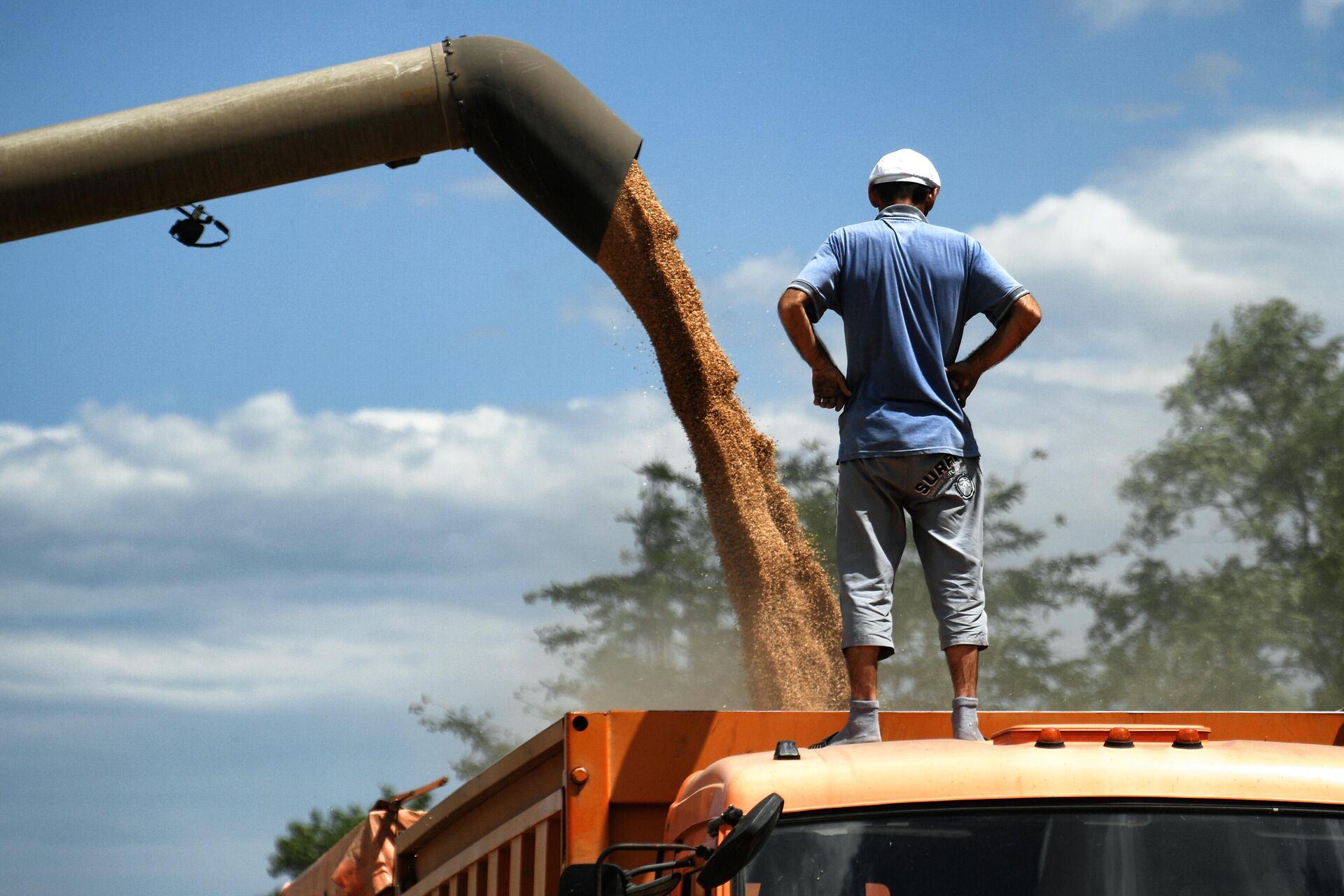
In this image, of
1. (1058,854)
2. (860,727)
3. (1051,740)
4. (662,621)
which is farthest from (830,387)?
(662,621)

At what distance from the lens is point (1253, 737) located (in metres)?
3.54

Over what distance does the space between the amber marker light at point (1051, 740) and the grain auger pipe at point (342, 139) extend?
441 cm

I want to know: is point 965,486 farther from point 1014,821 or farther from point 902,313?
point 1014,821

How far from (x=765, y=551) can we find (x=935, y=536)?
3.29 m

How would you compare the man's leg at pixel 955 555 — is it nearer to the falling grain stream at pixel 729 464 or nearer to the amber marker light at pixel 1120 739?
the amber marker light at pixel 1120 739

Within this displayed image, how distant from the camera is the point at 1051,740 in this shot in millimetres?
2652

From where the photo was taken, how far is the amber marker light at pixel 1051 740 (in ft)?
8.64

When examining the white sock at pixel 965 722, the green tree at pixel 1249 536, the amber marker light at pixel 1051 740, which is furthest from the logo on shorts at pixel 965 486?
the green tree at pixel 1249 536

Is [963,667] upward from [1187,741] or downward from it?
upward

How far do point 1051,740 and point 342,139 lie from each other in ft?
15.4

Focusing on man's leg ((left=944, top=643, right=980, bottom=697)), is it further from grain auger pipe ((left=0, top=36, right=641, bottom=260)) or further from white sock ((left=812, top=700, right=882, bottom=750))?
grain auger pipe ((left=0, top=36, right=641, bottom=260))

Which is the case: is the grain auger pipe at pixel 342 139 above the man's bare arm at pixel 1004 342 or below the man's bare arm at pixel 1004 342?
above

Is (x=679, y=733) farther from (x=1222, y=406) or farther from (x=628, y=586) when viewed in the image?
(x=1222, y=406)

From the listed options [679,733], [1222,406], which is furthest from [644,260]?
[1222,406]
